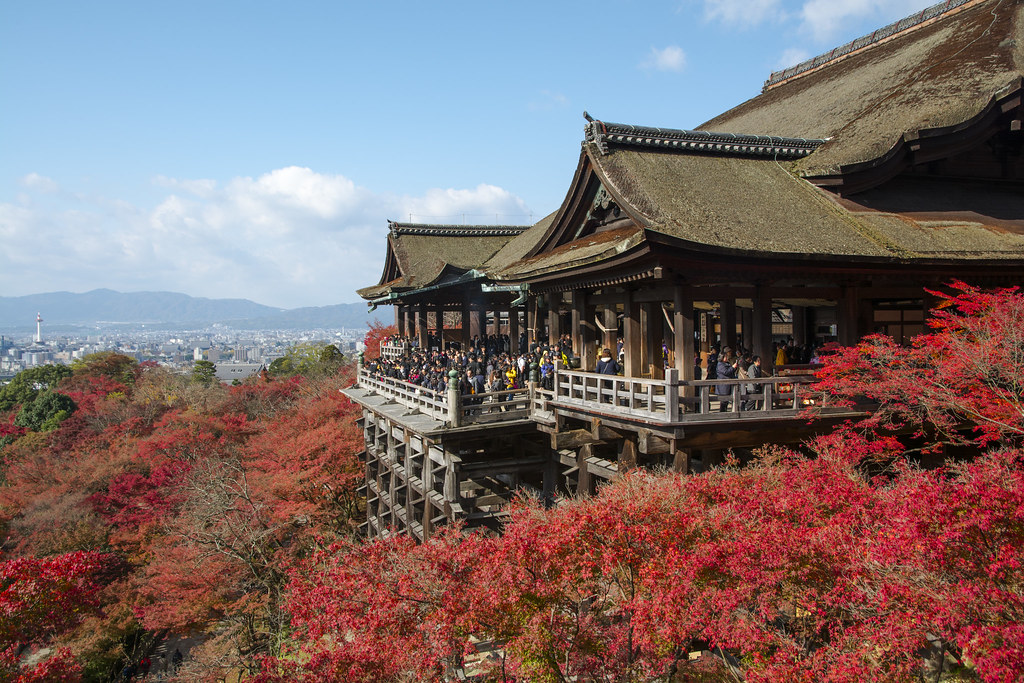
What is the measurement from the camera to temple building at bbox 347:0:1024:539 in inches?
465

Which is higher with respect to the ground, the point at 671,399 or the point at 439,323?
the point at 439,323

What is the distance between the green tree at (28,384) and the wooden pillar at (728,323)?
5468 cm

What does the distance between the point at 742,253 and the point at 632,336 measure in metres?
3.45

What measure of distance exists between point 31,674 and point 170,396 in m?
47.3

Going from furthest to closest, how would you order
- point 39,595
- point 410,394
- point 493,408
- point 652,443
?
point 410,394
point 493,408
point 39,595
point 652,443

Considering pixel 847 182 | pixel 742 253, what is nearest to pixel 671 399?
pixel 742 253

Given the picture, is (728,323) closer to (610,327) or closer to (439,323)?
(610,327)

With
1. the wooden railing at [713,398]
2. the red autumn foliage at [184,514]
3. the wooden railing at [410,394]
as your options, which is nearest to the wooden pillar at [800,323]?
the wooden railing at [713,398]

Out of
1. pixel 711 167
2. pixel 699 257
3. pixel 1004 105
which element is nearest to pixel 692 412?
pixel 699 257

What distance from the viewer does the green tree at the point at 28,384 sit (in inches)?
2043

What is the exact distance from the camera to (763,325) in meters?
12.7

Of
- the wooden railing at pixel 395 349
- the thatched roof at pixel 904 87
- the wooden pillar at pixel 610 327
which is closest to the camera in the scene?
the thatched roof at pixel 904 87

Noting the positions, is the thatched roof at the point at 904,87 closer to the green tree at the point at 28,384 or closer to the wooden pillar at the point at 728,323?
the wooden pillar at the point at 728,323

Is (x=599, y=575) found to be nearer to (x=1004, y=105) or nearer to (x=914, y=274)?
(x=914, y=274)
